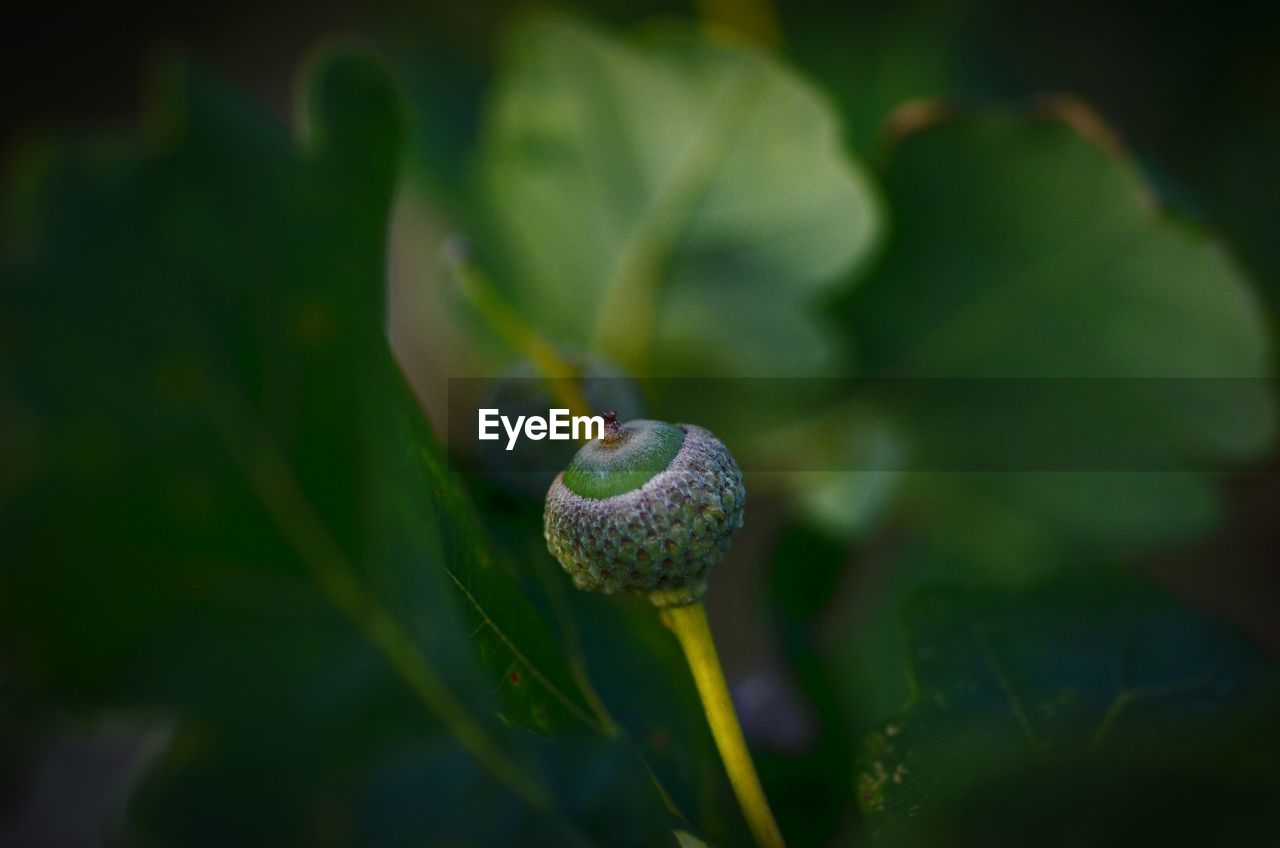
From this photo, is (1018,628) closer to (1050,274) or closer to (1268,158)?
(1050,274)

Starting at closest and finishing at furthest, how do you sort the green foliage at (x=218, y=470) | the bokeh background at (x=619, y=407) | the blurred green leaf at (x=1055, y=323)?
the bokeh background at (x=619, y=407), the green foliage at (x=218, y=470), the blurred green leaf at (x=1055, y=323)

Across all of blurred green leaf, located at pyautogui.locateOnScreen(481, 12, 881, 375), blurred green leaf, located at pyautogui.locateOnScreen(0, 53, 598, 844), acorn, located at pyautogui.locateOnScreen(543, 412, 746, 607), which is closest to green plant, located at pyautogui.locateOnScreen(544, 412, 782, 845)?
acorn, located at pyautogui.locateOnScreen(543, 412, 746, 607)

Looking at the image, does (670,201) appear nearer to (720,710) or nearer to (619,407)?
(619,407)

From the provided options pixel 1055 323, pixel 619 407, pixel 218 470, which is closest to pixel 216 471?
pixel 218 470

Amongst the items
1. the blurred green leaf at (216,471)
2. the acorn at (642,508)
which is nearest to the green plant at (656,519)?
the acorn at (642,508)

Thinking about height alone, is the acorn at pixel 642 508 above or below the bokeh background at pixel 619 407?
above

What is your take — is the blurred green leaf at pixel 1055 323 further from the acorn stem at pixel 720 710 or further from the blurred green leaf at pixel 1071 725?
the acorn stem at pixel 720 710

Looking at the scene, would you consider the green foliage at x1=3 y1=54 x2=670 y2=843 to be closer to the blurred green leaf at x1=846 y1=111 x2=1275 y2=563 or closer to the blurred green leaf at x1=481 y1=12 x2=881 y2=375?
the blurred green leaf at x1=481 y1=12 x2=881 y2=375
